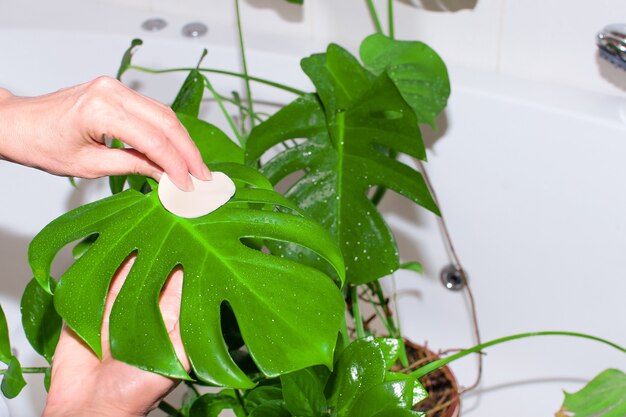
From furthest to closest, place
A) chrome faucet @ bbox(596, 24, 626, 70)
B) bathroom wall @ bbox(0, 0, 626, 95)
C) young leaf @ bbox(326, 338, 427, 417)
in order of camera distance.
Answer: bathroom wall @ bbox(0, 0, 626, 95) → chrome faucet @ bbox(596, 24, 626, 70) → young leaf @ bbox(326, 338, 427, 417)

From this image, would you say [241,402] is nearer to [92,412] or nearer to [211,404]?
[211,404]

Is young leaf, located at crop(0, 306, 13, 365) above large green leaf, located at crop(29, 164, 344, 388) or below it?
below

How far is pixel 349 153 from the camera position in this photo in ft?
3.20

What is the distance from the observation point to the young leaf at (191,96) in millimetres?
964

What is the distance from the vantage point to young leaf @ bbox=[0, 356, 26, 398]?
0.82m

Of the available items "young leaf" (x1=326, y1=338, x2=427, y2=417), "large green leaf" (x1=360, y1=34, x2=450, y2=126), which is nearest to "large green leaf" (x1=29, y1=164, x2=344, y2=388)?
"young leaf" (x1=326, y1=338, x2=427, y2=417)

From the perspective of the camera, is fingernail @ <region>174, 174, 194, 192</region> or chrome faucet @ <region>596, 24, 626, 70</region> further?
chrome faucet @ <region>596, 24, 626, 70</region>

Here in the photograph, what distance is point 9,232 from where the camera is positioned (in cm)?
151

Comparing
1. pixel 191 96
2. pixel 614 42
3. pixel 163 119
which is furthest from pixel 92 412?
pixel 614 42

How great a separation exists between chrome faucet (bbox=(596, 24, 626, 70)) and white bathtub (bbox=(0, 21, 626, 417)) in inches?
4.9

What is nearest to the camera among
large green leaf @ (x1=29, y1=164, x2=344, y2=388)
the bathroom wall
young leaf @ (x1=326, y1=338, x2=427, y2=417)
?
large green leaf @ (x1=29, y1=164, x2=344, y2=388)

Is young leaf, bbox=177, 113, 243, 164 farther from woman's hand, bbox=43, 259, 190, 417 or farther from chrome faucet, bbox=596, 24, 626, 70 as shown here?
chrome faucet, bbox=596, 24, 626, 70

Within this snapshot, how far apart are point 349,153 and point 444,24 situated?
35 centimetres

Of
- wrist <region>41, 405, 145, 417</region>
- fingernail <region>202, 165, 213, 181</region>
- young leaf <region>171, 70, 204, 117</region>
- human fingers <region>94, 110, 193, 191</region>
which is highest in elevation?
human fingers <region>94, 110, 193, 191</region>
